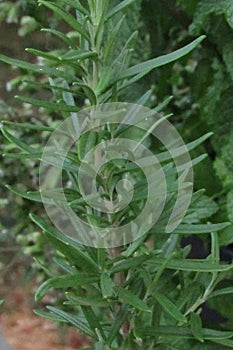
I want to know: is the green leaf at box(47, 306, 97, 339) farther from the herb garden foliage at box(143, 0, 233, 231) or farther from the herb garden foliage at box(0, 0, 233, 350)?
the herb garden foliage at box(143, 0, 233, 231)

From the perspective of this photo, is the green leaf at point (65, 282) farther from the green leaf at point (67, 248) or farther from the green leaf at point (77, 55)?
the green leaf at point (77, 55)

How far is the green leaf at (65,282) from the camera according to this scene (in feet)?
1.17

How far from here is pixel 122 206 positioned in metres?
0.41

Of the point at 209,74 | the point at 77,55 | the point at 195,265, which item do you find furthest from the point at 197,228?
the point at 209,74

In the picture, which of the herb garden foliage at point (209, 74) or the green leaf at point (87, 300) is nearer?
the green leaf at point (87, 300)

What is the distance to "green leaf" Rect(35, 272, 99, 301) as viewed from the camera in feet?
1.17

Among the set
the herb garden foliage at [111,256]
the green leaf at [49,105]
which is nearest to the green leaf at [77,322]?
the herb garden foliage at [111,256]

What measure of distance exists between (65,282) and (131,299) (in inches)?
1.6

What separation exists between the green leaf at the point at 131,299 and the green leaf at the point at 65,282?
2 centimetres

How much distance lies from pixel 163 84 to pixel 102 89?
1.05ft

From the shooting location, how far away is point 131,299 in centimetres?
39

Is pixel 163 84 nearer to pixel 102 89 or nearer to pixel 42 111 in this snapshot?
pixel 102 89

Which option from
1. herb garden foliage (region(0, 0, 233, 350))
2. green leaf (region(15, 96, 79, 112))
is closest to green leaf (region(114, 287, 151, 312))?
herb garden foliage (region(0, 0, 233, 350))

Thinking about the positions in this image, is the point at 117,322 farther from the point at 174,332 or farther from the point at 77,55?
the point at 77,55
